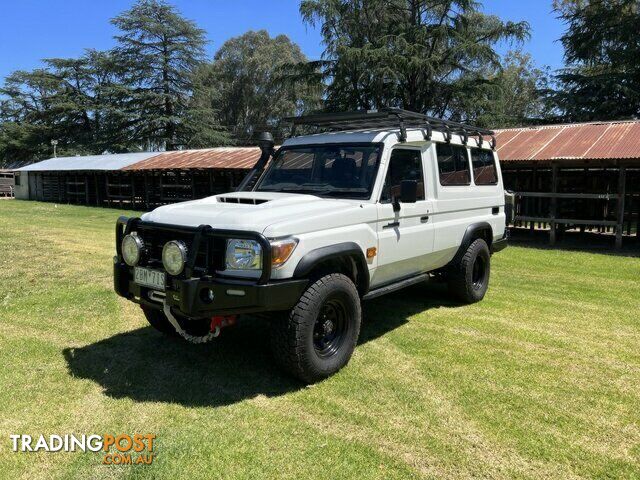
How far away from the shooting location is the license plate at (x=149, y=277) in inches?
159

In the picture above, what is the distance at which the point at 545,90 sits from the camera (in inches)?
1083

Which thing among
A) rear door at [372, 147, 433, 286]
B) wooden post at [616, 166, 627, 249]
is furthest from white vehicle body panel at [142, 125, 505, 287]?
wooden post at [616, 166, 627, 249]

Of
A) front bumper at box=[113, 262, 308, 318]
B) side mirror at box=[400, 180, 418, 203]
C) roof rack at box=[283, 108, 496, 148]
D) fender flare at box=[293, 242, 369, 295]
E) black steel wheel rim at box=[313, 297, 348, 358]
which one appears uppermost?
roof rack at box=[283, 108, 496, 148]

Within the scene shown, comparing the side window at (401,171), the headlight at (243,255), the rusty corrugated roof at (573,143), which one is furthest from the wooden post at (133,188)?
the headlight at (243,255)

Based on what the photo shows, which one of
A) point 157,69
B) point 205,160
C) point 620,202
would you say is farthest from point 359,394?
point 157,69

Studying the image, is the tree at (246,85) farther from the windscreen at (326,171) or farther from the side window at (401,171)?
the side window at (401,171)

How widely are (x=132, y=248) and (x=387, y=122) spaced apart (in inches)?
133

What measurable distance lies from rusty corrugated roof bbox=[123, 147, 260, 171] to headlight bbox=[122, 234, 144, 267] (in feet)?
51.3

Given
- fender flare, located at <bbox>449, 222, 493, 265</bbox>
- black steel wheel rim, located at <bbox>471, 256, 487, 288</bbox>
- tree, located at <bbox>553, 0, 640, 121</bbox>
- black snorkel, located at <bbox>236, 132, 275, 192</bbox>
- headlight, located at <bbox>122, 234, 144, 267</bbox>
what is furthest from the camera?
tree, located at <bbox>553, 0, 640, 121</bbox>

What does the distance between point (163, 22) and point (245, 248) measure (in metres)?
50.2

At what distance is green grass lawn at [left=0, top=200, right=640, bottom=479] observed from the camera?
319 cm

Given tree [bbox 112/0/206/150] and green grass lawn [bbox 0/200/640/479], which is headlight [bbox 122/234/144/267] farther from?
tree [bbox 112/0/206/150]

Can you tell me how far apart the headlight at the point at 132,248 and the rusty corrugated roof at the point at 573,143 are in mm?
11292

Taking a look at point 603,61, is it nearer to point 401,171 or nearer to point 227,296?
point 401,171
